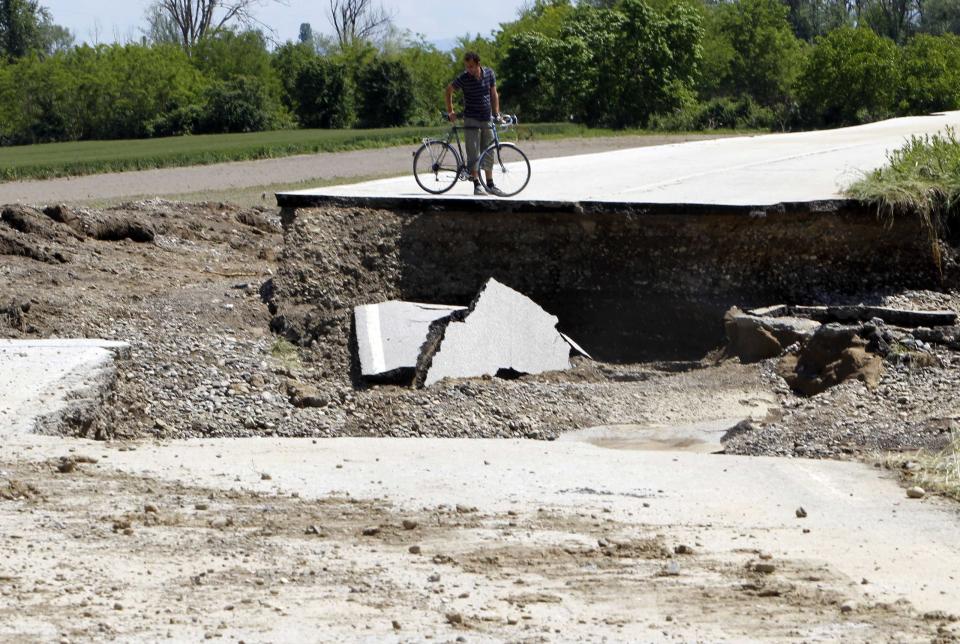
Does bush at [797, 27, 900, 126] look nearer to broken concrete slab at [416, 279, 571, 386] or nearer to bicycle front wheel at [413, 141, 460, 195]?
bicycle front wheel at [413, 141, 460, 195]

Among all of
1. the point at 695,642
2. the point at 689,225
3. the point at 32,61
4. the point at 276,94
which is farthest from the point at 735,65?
the point at 695,642

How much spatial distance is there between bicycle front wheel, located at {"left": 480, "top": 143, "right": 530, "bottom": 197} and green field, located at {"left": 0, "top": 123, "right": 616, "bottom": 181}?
677 inches

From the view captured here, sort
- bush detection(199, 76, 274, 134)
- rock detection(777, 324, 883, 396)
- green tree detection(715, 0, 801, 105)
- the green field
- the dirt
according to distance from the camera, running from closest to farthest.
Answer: the dirt → rock detection(777, 324, 883, 396) → the green field → bush detection(199, 76, 274, 134) → green tree detection(715, 0, 801, 105)

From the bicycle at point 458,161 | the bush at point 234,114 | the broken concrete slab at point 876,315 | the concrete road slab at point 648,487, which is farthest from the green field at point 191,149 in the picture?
the concrete road slab at point 648,487

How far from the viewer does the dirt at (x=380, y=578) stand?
4.06 m

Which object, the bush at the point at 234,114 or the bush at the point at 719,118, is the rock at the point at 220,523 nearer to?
the bush at the point at 719,118

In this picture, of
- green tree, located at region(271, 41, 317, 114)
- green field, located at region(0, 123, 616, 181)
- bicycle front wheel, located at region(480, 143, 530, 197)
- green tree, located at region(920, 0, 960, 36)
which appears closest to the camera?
bicycle front wheel, located at region(480, 143, 530, 197)

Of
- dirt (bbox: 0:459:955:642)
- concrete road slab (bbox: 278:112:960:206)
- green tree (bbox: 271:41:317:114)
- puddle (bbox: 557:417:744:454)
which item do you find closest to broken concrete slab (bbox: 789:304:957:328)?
concrete road slab (bbox: 278:112:960:206)

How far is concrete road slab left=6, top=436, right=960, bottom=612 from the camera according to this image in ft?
16.1

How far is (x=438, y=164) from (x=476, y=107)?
679mm

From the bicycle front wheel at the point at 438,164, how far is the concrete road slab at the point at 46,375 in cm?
455

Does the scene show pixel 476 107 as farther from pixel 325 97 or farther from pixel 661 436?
pixel 325 97

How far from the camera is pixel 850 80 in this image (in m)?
37.9

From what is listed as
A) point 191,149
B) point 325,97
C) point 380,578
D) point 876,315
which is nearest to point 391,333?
point 876,315
